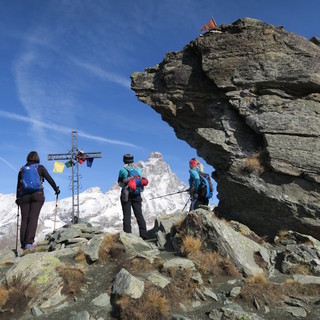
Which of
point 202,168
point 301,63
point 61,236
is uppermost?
point 301,63

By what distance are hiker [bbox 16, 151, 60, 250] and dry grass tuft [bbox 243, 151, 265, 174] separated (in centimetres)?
1040

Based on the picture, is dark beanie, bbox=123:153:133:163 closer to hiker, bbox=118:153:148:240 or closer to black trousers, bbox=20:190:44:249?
hiker, bbox=118:153:148:240

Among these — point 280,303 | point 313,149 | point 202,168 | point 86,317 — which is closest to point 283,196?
point 313,149

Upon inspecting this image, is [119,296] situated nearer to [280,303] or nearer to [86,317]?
[86,317]

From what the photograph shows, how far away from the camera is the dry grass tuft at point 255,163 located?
1652 centimetres

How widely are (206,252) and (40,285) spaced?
5994 millimetres

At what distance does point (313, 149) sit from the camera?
16.2 metres

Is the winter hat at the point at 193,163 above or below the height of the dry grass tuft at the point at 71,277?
above

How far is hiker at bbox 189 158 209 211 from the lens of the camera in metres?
17.3

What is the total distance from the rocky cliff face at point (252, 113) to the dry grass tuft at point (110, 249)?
7378 millimetres

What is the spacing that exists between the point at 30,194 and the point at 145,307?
796 centimetres

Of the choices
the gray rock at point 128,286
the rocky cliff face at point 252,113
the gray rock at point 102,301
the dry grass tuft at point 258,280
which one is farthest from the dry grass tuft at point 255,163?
the gray rock at point 102,301

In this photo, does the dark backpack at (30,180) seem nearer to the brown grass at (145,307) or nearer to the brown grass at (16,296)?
the brown grass at (16,296)

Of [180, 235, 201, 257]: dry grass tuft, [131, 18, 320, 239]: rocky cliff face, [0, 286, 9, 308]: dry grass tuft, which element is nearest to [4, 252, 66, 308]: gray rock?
[0, 286, 9, 308]: dry grass tuft
